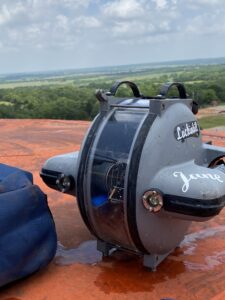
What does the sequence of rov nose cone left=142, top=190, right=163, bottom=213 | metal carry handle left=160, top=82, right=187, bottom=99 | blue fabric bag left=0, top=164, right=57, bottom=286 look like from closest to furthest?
rov nose cone left=142, top=190, right=163, bottom=213
blue fabric bag left=0, top=164, right=57, bottom=286
metal carry handle left=160, top=82, right=187, bottom=99

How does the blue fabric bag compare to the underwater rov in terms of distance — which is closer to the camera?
the underwater rov

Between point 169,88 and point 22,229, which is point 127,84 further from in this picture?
point 22,229

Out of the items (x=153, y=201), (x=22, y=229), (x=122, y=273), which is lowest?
(x=122, y=273)

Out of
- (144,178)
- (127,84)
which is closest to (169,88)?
(127,84)

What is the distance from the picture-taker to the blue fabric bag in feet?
11.6

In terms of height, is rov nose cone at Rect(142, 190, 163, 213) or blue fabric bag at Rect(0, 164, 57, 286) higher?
rov nose cone at Rect(142, 190, 163, 213)

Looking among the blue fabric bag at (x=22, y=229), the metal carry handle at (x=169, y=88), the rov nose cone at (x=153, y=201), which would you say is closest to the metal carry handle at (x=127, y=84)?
the metal carry handle at (x=169, y=88)

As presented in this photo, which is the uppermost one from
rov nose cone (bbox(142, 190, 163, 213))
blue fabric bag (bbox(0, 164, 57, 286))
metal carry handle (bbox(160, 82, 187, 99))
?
metal carry handle (bbox(160, 82, 187, 99))

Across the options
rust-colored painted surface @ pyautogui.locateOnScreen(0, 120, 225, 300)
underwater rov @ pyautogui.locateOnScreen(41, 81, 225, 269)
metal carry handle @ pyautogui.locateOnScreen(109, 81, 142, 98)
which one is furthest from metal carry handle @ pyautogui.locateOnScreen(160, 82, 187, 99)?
rust-colored painted surface @ pyautogui.locateOnScreen(0, 120, 225, 300)

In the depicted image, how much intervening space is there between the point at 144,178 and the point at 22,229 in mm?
1167

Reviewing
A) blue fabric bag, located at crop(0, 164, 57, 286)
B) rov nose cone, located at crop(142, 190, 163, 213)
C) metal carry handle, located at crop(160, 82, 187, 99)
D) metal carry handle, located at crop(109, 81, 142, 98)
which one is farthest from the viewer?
metal carry handle, located at crop(109, 81, 142, 98)

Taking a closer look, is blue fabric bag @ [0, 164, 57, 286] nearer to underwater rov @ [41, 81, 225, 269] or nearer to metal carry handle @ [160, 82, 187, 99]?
underwater rov @ [41, 81, 225, 269]

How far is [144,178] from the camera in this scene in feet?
11.0

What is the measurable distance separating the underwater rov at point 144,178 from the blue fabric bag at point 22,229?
32 centimetres
